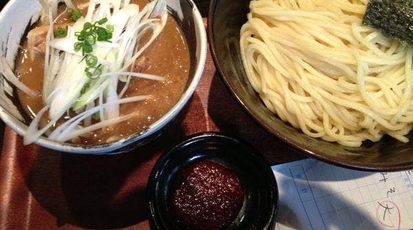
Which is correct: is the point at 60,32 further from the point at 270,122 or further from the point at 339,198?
the point at 339,198

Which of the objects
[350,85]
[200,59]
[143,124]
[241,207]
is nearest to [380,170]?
[350,85]

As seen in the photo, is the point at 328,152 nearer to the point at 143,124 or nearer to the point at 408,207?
the point at 408,207

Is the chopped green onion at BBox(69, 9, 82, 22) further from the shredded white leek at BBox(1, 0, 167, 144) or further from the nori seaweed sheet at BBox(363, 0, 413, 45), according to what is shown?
the nori seaweed sheet at BBox(363, 0, 413, 45)

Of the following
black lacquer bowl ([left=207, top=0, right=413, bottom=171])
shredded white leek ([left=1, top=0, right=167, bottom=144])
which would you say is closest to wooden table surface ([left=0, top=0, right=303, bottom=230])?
black lacquer bowl ([left=207, top=0, right=413, bottom=171])

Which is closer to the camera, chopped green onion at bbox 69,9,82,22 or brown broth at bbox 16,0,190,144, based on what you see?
brown broth at bbox 16,0,190,144

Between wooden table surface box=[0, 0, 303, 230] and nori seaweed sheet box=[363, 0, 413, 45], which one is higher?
nori seaweed sheet box=[363, 0, 413, 45]

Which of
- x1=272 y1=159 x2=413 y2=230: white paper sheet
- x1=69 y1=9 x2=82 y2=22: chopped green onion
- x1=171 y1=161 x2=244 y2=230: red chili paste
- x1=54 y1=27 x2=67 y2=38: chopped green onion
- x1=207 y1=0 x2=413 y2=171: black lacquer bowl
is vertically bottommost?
x1=272 y1=159 x2=413 y2=230: white paper sheet

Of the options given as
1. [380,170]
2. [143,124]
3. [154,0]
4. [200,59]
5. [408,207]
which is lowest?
[408,207]
